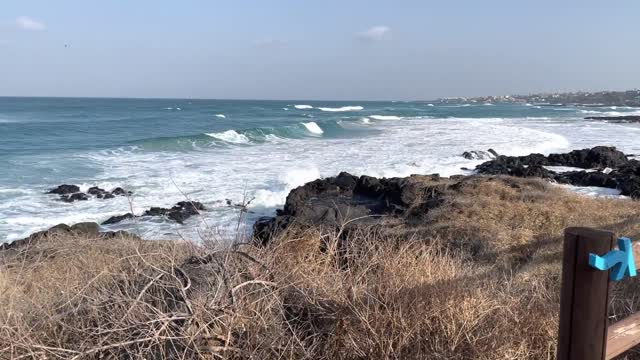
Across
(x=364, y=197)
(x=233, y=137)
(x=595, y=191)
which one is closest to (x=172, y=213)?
(x=364, y=197)

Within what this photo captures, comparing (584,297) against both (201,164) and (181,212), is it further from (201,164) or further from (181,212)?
(201,164)

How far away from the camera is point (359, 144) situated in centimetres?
3472

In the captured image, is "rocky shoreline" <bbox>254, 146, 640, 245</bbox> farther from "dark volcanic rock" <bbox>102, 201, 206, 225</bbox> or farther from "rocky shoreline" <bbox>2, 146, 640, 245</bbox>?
"dark volcanic rock" <bbox>102, 201, 206, 225</bbox>

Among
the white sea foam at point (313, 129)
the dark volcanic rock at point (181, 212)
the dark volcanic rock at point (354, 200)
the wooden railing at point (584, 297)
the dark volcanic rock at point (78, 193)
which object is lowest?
the white sea foam at point (313, 129)

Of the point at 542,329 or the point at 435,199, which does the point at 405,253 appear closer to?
the point at 542,329

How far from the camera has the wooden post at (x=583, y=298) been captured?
7.23 ft

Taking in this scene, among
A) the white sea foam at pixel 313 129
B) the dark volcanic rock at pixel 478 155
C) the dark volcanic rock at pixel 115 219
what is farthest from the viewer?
the white sea foam at pixel 313 129

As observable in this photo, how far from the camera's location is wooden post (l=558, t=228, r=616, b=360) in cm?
220

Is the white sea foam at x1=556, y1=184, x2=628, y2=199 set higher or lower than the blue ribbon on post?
lower

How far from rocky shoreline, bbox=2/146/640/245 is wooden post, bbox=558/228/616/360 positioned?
6845 mm

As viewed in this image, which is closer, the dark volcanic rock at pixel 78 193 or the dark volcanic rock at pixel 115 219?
the dark volcanic rock at pixel 115 219

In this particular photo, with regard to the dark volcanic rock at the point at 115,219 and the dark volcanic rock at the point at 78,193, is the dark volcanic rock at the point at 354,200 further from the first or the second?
the dark volcanic rock at the point at 78,193

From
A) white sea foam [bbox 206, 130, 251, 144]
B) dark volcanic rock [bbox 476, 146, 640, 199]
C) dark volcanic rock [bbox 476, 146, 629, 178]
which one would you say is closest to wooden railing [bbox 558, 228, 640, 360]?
dark volcanic rock [bbox 476, 146, 640, 199]

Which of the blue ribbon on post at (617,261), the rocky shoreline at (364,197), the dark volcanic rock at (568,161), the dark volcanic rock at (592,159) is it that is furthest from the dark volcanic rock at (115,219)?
the dark volcanic rock at (592,159)
